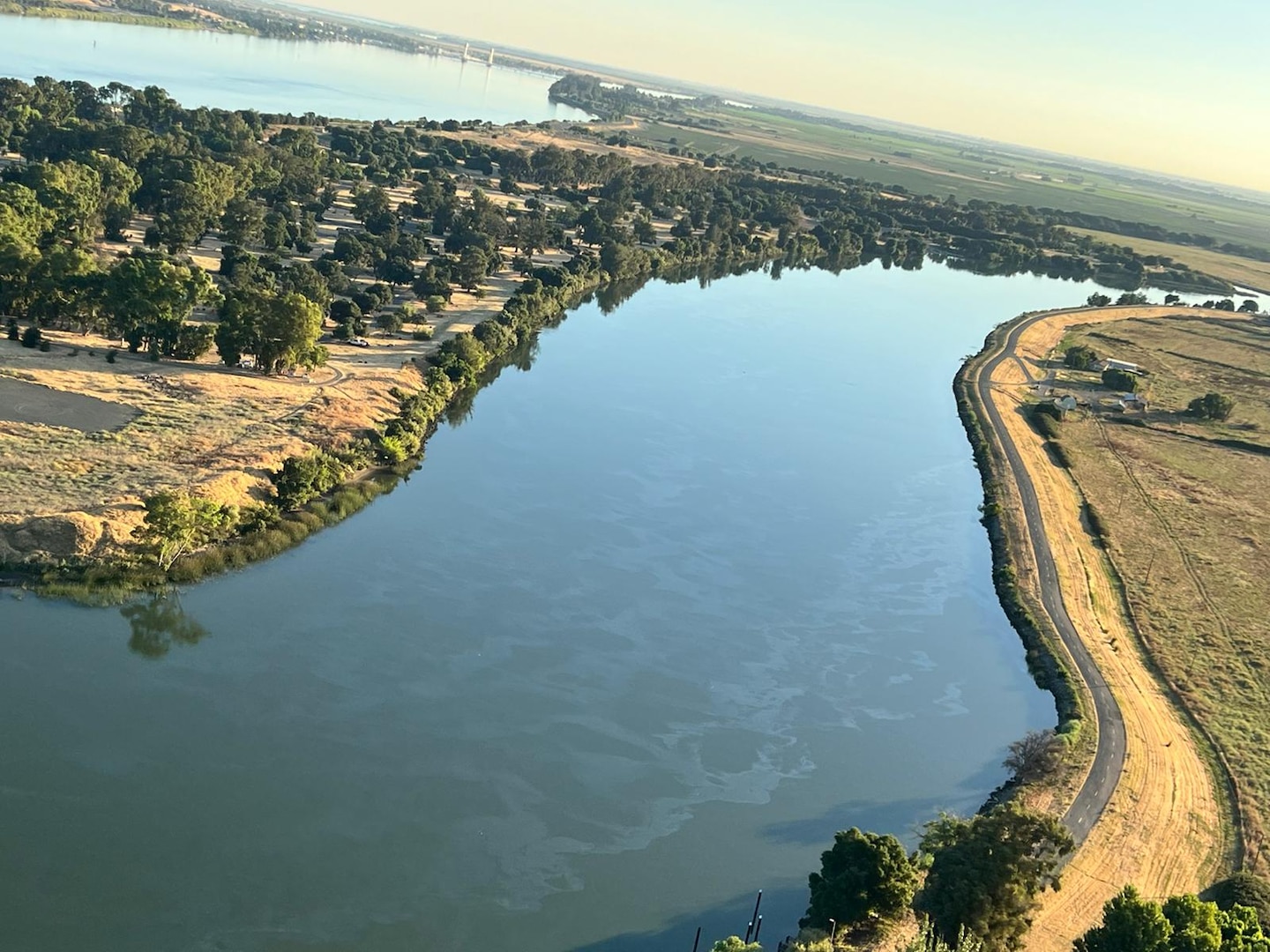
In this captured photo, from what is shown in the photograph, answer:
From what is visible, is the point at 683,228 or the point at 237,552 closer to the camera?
the point at 237,552

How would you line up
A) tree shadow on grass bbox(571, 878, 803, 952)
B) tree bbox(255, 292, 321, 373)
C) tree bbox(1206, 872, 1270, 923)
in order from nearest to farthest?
tree shadow on grass bbox(571, 878, 803, 952)
tree bbox(1206, 872, 1270, 923)
tree bbox(255, 292, 321, 373)

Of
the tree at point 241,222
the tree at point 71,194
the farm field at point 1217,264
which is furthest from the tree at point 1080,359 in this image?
the farm field at point 1217,264

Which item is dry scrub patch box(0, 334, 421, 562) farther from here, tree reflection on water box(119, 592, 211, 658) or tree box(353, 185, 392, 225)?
tree box(353, 185, 392, 225)

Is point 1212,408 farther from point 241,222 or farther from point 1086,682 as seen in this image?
point 241,222

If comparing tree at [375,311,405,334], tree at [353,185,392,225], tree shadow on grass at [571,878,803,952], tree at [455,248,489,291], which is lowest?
tree shadow on grass at [571,878,803,952]

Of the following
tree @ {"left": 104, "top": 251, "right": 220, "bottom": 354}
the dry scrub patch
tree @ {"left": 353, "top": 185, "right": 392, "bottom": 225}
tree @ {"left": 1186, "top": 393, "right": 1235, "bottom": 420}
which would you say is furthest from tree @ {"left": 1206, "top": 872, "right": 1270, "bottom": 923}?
tree @ {"left": 353, "top": 185, "right": 392, "bottom": 225}

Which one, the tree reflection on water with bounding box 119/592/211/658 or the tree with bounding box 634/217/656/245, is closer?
the tree reflection on water with bounding box 119/592/211/658

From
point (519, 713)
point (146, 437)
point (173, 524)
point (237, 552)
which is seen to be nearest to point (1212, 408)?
point (519, 713)
